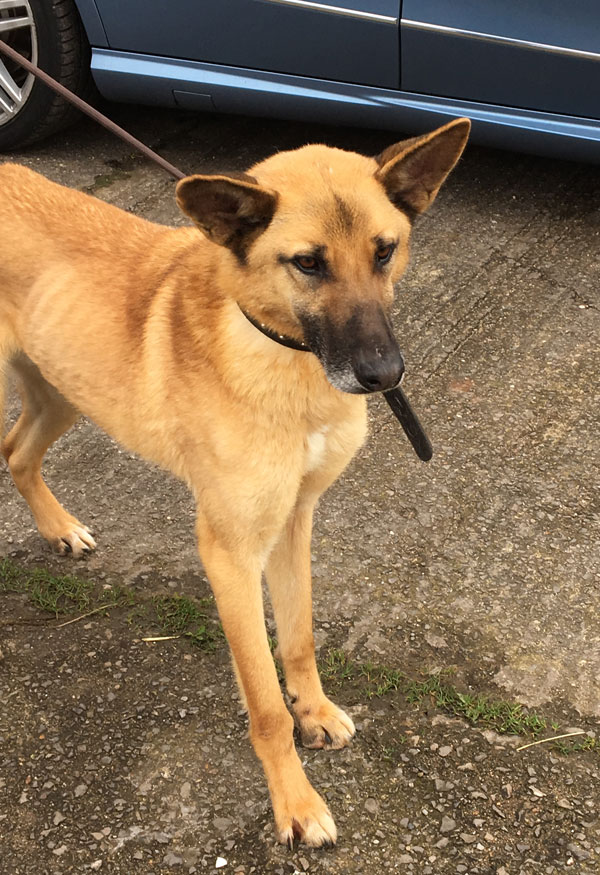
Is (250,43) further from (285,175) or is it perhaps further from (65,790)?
(65,790)

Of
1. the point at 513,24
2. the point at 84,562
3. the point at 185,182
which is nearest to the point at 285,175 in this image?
the point at 185,182

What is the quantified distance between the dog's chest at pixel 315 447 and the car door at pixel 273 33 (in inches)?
118

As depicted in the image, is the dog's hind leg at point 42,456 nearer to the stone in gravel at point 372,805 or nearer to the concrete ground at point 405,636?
the concrete ground at point 405,636

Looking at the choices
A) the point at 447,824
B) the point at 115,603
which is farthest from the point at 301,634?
the point at 115,603

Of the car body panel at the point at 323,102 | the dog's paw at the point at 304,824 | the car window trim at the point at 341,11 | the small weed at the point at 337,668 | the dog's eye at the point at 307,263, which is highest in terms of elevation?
the dog's eye at the point at 307,263

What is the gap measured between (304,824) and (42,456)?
5.66 feet

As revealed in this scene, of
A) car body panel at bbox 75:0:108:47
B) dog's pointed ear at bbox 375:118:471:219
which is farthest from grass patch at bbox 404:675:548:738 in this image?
car body panel at bbox 75:0:108:47

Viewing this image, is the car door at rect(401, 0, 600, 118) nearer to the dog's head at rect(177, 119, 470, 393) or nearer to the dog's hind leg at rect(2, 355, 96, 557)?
the dog's head at rect(177, 119, 470, 393)

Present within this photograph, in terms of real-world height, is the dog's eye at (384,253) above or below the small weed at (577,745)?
above

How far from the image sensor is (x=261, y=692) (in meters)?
2.61

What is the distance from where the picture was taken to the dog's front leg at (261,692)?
2.56 m

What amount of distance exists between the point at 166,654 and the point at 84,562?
582 mm

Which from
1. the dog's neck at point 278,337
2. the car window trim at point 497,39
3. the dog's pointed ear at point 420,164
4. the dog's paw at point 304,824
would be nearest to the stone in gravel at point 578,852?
the dog's paw at point 304,824

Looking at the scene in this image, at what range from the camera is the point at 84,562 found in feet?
11.5
